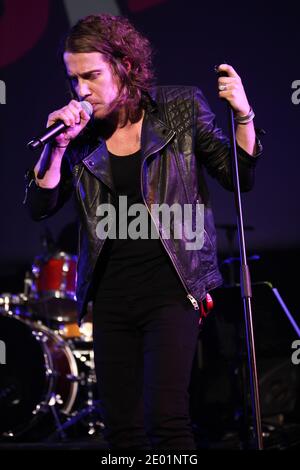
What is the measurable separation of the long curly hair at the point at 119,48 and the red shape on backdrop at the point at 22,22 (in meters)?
2.61

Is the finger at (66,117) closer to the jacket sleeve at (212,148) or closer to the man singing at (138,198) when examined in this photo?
the man singing at (138,198)

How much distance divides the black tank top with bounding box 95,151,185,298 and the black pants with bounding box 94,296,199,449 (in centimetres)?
4

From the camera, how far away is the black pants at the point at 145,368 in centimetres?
177

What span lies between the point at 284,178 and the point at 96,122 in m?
2.48

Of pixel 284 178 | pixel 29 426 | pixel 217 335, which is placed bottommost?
pixel 29 426

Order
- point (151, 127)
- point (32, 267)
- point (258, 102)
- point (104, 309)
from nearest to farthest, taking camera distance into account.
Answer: point (104, 309) < point (151, 127) < point (258, 102) < point (32, 267)

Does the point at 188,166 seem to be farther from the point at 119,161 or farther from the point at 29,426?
the point at 29,426

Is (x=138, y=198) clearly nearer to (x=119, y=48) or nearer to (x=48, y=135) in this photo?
(x=48, y=135)

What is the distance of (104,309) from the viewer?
198cm

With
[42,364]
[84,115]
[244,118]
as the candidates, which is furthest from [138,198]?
[42,364]

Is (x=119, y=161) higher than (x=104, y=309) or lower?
higher

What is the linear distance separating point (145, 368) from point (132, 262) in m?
0.32

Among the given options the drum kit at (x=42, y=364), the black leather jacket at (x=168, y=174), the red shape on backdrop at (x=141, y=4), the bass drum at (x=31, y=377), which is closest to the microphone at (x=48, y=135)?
the black leather jacket at (x=168, y=174)

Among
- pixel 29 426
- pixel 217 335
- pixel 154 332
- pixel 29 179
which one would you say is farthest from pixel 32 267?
pixel 154 332
